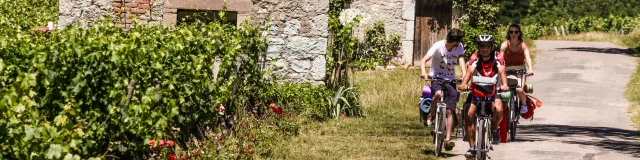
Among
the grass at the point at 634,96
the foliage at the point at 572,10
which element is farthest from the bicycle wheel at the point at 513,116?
the foliage at the point at 572,10

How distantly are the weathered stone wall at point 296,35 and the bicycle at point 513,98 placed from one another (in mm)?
2998

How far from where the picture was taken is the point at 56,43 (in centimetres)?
813

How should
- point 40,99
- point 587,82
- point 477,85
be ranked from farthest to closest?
point 587,82 < point 477,85 < point 40,99

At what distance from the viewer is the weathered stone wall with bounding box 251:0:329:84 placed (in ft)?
47.8

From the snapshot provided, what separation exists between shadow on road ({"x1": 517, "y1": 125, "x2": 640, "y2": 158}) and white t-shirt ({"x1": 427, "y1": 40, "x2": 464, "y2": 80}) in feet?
8.20

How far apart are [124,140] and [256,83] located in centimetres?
452

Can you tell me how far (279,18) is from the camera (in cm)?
1457

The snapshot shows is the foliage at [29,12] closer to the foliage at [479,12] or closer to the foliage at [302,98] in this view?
the foliage at [302,98]

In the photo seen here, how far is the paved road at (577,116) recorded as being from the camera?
11945 millimetres

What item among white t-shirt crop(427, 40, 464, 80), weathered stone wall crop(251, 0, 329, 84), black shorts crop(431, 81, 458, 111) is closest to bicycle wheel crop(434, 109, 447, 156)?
black shorts crop(431, 81, 458, 111)

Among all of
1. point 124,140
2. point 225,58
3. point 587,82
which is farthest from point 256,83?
point 587,82

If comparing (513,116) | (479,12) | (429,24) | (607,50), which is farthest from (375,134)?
(607,50)

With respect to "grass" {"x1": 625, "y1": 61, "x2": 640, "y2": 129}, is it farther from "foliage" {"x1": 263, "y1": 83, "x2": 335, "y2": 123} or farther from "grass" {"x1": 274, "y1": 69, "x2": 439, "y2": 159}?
"foliage" {"x1": 263, "y1": 83, "x2": 335, "y2": 123}

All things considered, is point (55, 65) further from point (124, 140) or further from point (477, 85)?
point (477, 85)
